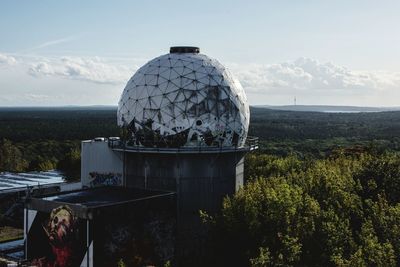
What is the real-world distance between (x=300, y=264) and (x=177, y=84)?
13284 millimetres

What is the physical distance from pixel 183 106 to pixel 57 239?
10459mm

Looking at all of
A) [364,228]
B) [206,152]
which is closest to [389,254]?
[364,228]

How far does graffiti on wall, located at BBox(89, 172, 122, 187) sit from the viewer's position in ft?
107

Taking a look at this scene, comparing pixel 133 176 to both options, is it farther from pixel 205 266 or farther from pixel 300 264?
pixel 300 264

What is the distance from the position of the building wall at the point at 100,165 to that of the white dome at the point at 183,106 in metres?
2.25

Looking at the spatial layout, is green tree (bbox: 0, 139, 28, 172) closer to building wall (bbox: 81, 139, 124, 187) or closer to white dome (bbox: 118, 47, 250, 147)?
building wall (bbox: 81, 139, 124, 187)

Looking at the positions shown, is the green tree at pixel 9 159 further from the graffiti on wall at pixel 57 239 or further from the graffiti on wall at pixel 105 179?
the graffiti on wall at pixel 57 239

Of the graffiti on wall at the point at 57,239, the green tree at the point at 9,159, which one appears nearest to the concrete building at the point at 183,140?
the graffiti on wall at the point at 57,239

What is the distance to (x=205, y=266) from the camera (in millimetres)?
27031

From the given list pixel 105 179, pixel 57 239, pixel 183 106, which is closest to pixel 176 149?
pixel 183 106

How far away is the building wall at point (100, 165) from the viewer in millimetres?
32500

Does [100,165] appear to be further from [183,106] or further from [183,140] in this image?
[183,106]

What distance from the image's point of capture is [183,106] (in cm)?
2986

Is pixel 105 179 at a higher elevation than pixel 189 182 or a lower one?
lower
